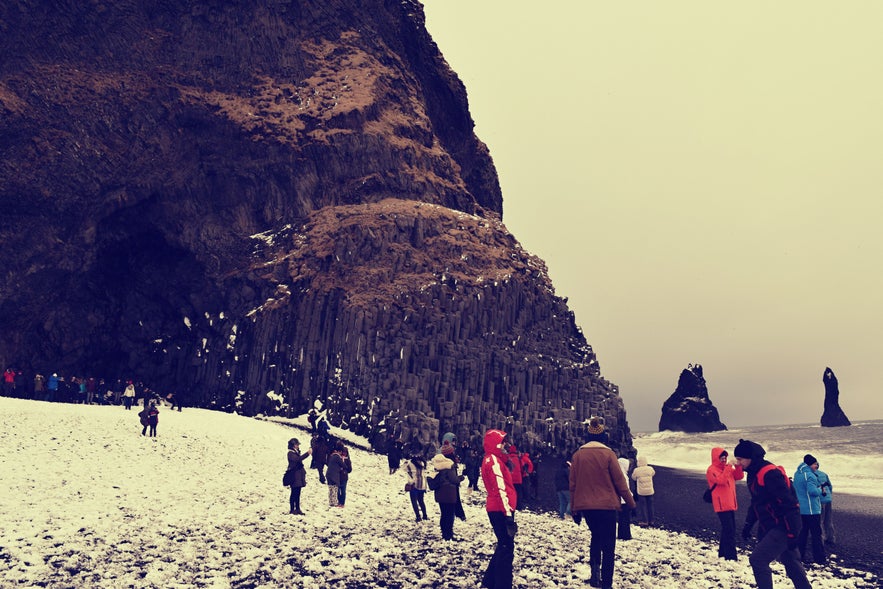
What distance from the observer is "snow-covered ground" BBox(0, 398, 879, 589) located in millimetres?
13047

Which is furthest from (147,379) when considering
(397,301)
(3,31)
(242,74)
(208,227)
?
(3,31)

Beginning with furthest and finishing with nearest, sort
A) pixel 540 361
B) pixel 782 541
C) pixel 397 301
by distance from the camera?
pixel 540 361 < pixel 397 301 < pixel 782 541

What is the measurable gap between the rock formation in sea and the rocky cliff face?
12029 centimetres

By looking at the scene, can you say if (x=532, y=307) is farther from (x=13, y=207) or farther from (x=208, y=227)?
(x=13, y=207)

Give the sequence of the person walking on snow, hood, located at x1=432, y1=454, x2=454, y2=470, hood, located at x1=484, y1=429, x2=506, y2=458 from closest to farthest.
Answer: hood, located at x1=484, y1=429, x2=506, y2=458 → hood, located at x1=432, y1=454, x2=454, y2=470 → the person walking on snow

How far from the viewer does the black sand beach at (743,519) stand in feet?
56.5

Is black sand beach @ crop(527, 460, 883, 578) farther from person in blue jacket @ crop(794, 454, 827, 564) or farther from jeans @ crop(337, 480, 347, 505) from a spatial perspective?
jeans @ crop(337, 480, 347, 505)

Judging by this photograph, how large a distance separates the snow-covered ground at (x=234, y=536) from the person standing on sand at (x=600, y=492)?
5.48ft

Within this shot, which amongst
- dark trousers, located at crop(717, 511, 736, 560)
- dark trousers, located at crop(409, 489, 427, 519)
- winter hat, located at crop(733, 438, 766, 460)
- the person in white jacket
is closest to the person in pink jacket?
dark trousers, located at crop(717, 511, 736, 560)

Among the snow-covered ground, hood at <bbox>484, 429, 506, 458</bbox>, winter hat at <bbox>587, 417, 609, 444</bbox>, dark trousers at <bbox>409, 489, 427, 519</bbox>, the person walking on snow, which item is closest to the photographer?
winter hat at <bbox>587, 417, 609, 444</bbox>

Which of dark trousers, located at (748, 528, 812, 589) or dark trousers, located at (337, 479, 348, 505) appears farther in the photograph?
dark trousers, located at (337, 479, 348, 505)

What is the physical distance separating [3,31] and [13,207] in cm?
1700

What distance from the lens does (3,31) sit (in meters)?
63.9

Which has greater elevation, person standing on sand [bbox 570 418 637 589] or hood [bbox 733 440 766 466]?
hood [bbox 733 440 766 466]
